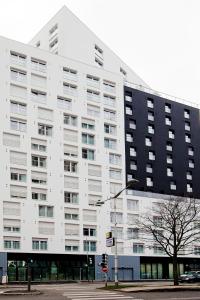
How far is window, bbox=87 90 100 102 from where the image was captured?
81562 millimetres

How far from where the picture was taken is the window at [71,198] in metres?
75.1

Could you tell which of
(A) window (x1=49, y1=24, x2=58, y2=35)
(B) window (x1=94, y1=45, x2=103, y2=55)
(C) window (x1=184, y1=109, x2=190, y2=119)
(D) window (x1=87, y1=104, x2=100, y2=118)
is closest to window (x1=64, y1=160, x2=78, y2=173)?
(D) window (x1=87, y1=104, x2=100, y2=118)

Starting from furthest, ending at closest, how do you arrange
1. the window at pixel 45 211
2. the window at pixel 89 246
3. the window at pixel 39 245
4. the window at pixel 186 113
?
the window at pixel 186 113 < the window at pixel 89 246 < the window at pixel 45 211 < the window at pixel 39 245

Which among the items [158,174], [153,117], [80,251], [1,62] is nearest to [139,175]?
[158,174]

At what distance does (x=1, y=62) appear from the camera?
73.6 meters

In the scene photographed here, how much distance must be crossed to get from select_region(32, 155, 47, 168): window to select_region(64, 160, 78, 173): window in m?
3.41

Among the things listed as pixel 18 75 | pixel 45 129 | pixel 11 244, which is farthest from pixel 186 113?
pixel 11 244

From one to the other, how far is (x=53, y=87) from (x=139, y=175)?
19.9 meters

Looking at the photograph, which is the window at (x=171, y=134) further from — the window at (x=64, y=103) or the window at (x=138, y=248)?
the window at (x=64, y=103)

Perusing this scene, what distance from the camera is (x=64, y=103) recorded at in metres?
78.5

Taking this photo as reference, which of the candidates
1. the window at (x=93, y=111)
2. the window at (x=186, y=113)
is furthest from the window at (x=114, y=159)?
the window at (x=186, y=113)

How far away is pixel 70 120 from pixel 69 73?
747cm

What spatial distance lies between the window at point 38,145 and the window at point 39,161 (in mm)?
1157

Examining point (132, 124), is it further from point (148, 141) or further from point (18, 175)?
point (18, 175)
